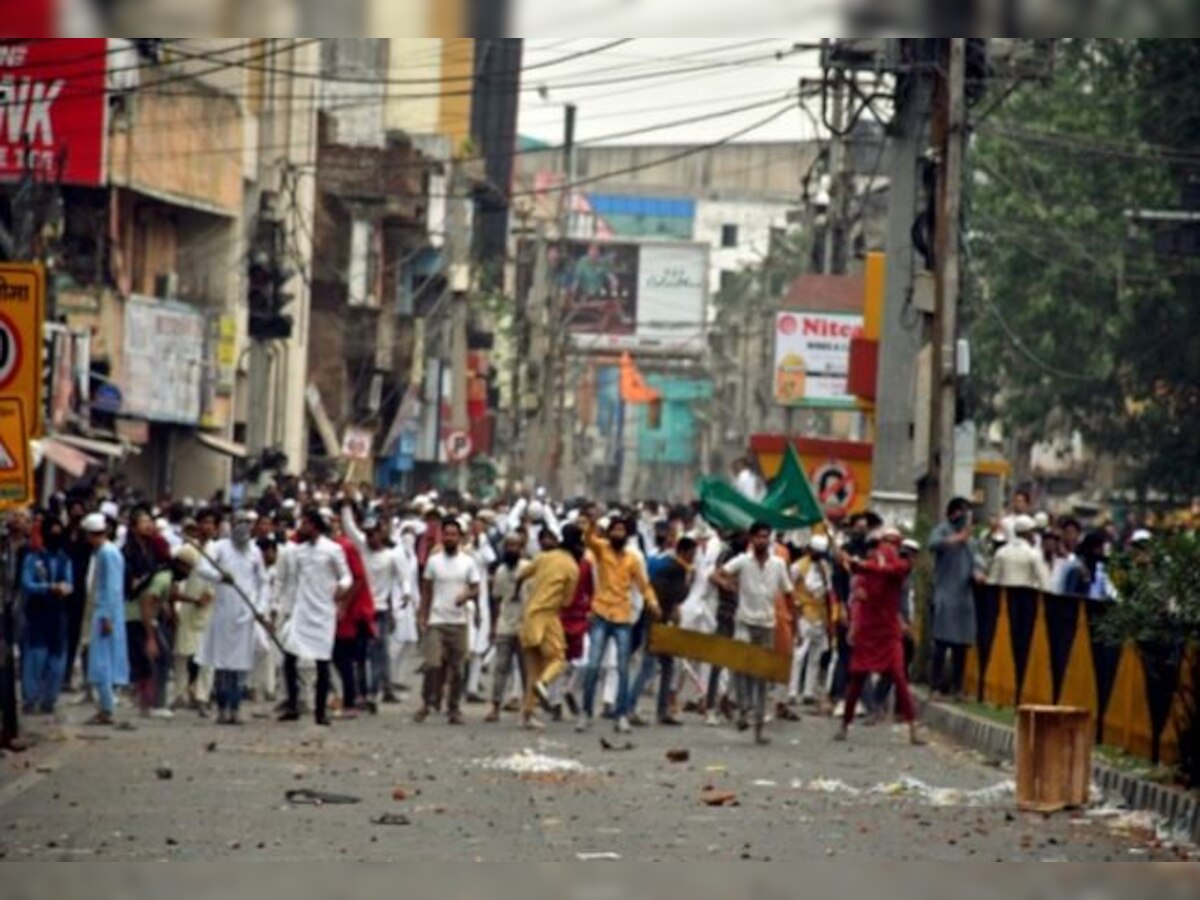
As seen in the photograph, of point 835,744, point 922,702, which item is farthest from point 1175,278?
point 835,744

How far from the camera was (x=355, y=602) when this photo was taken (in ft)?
88.9

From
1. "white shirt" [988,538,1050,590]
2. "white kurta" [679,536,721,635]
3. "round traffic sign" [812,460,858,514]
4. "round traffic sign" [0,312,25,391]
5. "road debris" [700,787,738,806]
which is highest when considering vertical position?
"round traffic sign" [0,312,25,391]

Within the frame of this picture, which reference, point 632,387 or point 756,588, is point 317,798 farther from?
point 632,387

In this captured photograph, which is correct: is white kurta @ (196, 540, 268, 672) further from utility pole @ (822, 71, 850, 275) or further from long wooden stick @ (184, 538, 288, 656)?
utility pole @ (822, 71, 850, 275)

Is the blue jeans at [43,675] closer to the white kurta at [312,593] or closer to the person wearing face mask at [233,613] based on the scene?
the person wearing face mask at [233,613]

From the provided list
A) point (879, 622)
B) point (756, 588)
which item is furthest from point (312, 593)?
point (879, 622)

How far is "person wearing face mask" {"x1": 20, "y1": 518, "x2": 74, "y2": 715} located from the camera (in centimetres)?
2589

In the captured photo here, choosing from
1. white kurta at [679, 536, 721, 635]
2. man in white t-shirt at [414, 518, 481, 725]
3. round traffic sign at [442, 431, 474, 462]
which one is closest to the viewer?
man in white t-shirt at [414, 518, 481, 725]

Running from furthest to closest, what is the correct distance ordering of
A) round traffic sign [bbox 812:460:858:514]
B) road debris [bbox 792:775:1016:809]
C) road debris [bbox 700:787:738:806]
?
1. round traffic sign [bbox 812:460:858:514]
2. road debris [bbox 792:775:1016:809]
3. road debris [bbox 700:787:738:806]

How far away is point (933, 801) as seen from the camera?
65.3 feet

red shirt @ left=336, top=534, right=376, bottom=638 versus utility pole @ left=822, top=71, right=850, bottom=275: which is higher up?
utility pole @ left=822, top=71, right=850, bottom=275

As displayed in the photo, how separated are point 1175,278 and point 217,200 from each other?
16306mm

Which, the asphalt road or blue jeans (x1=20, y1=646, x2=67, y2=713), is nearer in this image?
the asphalt road

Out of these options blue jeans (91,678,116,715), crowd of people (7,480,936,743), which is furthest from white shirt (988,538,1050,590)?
blue jeans (91,678,116,715)
